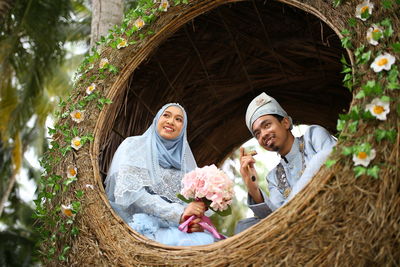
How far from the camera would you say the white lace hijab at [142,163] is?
3.08 m

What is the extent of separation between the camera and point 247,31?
13.0 ft

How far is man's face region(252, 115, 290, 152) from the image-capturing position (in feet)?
11.2

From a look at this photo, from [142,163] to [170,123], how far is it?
42 centimetres

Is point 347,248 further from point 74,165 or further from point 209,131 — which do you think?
point 209,131

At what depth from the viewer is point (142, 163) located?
3234mm

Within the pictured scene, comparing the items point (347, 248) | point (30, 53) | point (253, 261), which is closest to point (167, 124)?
point (253, 261)

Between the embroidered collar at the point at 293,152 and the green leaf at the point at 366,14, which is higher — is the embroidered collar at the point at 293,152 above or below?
below

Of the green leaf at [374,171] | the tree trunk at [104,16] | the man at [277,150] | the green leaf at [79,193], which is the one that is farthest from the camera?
the tree trunk at [104,16]

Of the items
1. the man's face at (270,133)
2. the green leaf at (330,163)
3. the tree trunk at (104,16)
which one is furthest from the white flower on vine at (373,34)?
the tree trunk at (104,16)

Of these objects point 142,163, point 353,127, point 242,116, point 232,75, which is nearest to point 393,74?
point 353,127

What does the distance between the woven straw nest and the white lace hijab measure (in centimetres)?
14

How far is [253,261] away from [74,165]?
1.26m

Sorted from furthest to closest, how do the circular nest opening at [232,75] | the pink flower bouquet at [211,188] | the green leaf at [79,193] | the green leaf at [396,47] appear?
1. the circular nest opening at [232,75]
2. the green leaf at [79,193]
3. the pink flower bouquet at [211,188]
4. the green leaf at [396,47]

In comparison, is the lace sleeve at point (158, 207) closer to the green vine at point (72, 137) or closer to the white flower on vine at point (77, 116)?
the green vine at point (72, 137)
